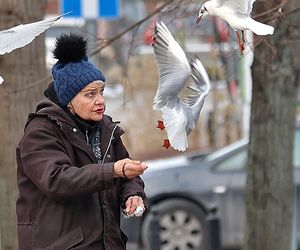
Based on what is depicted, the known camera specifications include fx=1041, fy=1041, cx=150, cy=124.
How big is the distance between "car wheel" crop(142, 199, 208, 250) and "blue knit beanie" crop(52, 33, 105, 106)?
6.09 meters

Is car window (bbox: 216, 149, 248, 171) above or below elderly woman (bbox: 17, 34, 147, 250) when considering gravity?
below

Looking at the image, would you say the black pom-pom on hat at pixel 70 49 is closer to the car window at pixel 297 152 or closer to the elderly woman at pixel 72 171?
the elderly woman at pixel 72 171

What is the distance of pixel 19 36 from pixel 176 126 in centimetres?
79

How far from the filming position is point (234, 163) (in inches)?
419

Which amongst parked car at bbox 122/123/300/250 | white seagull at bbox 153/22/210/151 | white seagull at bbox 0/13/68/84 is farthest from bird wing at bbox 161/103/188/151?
parked car at bbox 122/123/300/250

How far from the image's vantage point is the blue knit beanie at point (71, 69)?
4363mm

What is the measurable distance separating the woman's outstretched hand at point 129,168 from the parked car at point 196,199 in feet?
20.5

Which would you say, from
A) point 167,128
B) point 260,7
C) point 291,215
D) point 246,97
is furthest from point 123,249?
point 246,97

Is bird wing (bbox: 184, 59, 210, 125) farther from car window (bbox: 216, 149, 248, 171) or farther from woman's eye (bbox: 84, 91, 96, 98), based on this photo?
car window (bbox: 216, 149, 248, 171)

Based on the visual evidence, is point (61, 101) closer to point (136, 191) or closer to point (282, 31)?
point (136, 191)

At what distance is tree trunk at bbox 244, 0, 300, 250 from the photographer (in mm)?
6766

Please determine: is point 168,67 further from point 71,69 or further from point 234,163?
point 234,163

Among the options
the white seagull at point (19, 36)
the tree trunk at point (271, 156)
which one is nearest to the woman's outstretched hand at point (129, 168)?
the white seagull at point (19, 36)

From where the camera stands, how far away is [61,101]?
439 cm
